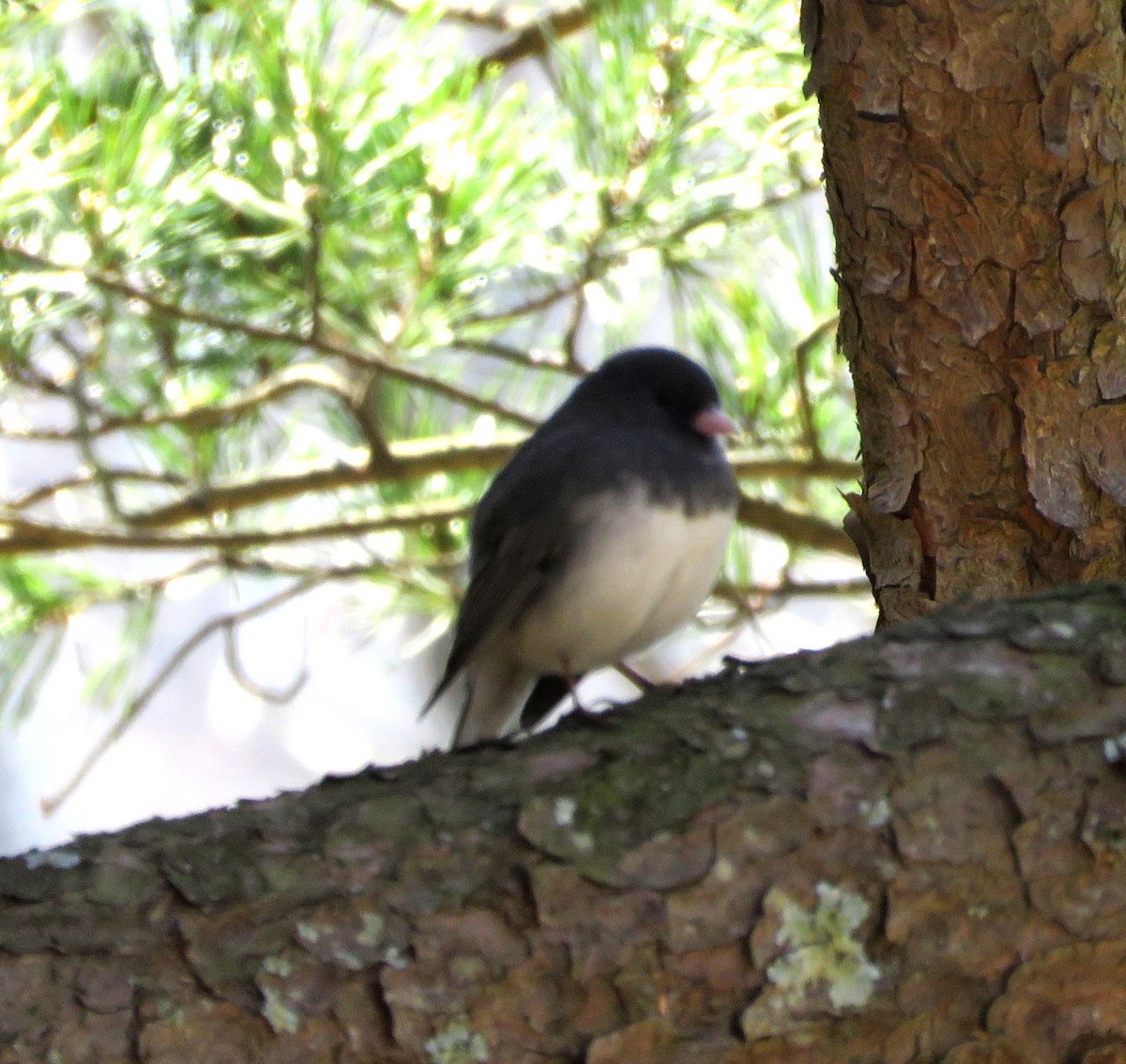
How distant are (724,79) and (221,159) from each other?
0.47m

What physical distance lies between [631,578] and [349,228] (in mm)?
434

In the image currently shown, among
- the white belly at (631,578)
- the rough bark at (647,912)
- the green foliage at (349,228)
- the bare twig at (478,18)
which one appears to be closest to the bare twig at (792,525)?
the green foliage at (349,228)

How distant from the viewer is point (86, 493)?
210cm

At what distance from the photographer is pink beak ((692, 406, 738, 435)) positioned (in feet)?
5.19

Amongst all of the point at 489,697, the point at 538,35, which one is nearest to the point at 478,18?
the point at 538,35

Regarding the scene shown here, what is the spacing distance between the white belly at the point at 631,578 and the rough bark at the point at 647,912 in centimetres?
60

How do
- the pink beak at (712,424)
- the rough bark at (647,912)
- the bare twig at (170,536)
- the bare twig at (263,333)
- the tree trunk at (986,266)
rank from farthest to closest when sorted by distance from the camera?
the bare twig at (170,536), the pink beak at (712,424), the bare twig at (263,333), the tree trunk at (986,266), the rough bark at (647,912)

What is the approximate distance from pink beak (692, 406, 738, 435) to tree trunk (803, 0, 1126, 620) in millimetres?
375

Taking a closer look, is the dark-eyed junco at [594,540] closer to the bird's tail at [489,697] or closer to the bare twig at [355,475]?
the bird's tail at [489,697]

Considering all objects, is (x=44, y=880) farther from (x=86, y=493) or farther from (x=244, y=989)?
(x=86, y=493)

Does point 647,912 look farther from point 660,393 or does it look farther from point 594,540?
point 660,393

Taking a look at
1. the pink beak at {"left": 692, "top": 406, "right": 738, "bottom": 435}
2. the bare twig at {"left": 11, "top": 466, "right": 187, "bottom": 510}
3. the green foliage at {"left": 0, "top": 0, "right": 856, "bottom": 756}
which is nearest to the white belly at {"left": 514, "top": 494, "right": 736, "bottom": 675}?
the pink beak at {"left": 692, "top": 406, "right": 738, "bottom": 435}

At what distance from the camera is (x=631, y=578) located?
1.45 metres

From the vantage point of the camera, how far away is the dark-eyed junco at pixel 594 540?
146 centimetres
